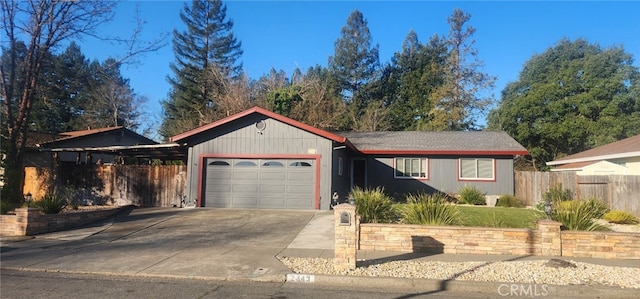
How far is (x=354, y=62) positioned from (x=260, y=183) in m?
32.3

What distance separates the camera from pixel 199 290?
6734 mm

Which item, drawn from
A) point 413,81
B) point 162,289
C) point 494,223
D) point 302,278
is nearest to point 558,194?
point 494,223

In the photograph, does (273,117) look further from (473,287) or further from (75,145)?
(75,145)

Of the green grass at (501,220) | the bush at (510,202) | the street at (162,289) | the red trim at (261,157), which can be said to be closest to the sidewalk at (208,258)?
the street at (162,289)

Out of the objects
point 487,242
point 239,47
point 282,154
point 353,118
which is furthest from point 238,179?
point 239,47

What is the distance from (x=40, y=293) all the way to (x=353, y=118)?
3474cm

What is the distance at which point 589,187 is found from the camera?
57.1ft

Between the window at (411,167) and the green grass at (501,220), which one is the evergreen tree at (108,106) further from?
the green grass at (501,220)

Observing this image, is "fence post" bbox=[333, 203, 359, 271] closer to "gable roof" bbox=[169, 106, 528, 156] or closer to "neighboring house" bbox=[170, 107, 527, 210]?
"neighboring house" bbox=[170, 107, 527, 210]

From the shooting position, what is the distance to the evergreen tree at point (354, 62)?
47000 mm

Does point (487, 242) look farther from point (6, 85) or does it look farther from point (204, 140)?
point (6, 85)

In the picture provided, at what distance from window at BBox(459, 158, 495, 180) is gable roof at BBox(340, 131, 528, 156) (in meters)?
0.62

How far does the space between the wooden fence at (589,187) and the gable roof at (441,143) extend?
1.49 m

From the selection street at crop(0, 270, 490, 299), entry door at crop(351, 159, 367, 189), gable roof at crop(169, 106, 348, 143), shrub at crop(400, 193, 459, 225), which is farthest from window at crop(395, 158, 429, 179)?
street at crop(0, 270, 490, 299)
